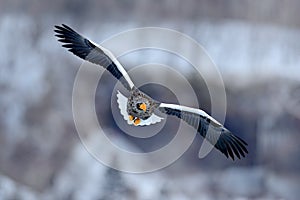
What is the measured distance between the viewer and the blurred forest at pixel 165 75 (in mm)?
Result: 4641

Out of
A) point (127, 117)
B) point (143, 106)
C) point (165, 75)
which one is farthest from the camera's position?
point (165, 75)

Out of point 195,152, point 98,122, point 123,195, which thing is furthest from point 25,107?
point 195,152

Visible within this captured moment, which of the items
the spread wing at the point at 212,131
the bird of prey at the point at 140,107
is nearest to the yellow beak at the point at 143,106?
the bird of prey at the point at 140,107

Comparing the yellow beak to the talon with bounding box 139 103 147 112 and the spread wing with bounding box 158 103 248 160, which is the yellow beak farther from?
the spread wing with bounding box 158 103 248 160

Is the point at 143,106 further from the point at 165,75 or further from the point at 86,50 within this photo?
the point at 165,75

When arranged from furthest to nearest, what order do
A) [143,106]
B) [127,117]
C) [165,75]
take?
[165,75], [127,117], [143,106]

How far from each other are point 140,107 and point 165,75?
1.45 metres

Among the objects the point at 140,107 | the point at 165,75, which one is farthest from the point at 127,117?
the point at 165,75

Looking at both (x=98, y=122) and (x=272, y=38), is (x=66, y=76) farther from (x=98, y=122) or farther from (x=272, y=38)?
(x=272, y=38)

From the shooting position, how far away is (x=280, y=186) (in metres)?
4.79

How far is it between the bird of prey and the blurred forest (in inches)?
45.9

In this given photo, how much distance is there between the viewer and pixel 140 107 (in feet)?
10.4

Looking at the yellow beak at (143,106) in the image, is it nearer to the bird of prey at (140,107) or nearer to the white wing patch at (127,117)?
the bird of prey at (140,107)

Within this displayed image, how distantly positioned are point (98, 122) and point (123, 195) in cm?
54
